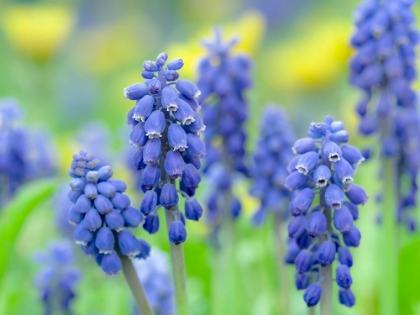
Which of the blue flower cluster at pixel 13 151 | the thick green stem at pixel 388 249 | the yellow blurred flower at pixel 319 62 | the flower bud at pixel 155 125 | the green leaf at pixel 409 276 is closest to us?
the flower bud at pixel 155 125

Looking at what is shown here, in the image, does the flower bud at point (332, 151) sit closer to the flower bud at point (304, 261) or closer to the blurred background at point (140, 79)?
the flower bud at point (304, 261)

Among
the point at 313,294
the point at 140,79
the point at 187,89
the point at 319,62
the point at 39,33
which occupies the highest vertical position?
the point at 39,33

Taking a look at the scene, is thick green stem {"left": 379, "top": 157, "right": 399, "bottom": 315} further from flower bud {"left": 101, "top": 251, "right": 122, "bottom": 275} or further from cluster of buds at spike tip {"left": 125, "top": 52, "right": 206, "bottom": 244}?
flower bud {"left": 101, "top": 251, "right": 122, "bottom": 275}

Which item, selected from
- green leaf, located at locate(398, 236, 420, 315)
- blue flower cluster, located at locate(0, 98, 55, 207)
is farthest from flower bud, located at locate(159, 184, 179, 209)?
blue flower cluster, located at locate(0, 98, 55, 207)

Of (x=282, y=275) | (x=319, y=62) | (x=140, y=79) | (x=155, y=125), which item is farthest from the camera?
(x=140, y=79)

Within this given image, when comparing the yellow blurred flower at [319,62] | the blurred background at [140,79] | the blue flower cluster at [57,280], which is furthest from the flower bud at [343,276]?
the yellow blurred flower at [319,62]

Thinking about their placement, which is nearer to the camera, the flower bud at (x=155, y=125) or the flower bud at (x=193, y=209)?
the flower bud at (x=155, y=125)

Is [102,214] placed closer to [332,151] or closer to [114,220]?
[114,220]

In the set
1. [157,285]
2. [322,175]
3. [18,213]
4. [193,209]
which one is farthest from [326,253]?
[18,213]
